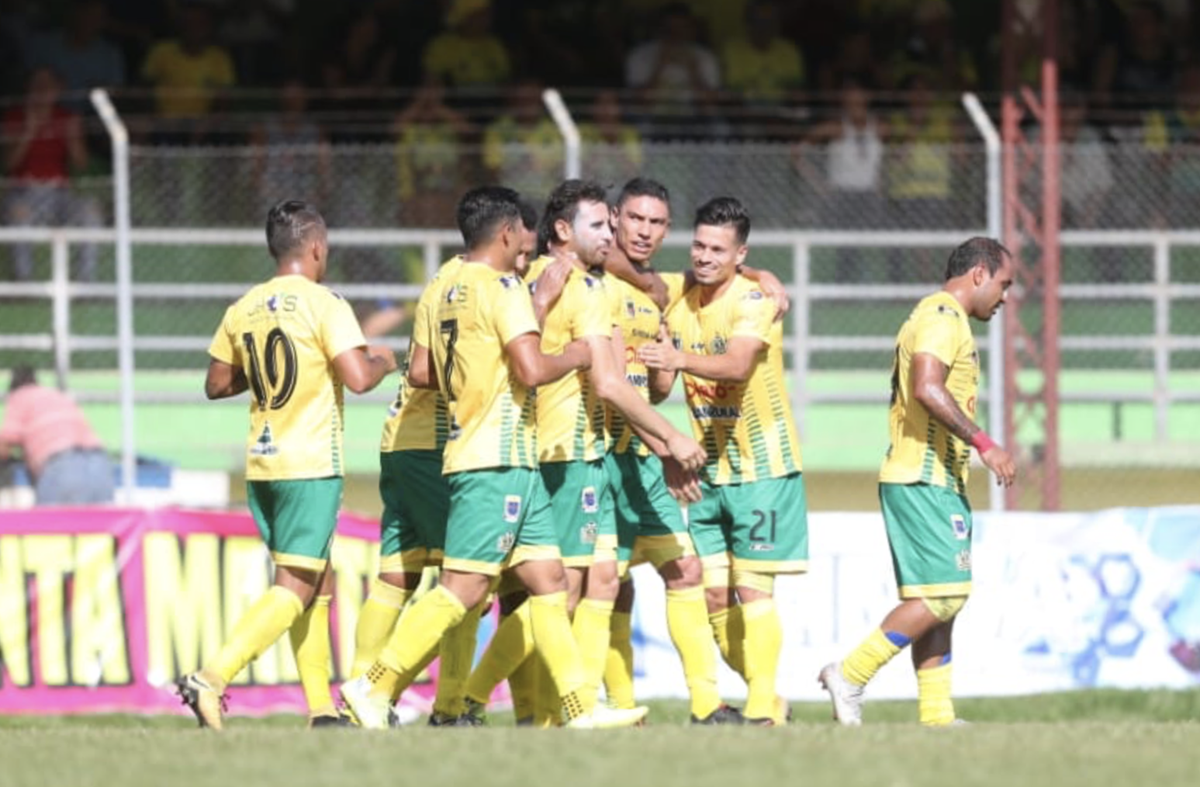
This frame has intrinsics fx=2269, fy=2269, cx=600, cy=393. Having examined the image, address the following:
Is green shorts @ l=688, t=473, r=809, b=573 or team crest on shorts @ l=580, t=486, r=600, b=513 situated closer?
team crest on shorts @ l=580, t=486, r=600, b=513

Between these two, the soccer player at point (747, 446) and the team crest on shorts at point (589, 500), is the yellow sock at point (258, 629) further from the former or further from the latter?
the soccer player at point (747, 446)

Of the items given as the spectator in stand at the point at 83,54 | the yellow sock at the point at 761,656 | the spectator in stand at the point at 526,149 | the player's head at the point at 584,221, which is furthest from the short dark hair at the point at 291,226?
the spectator in stand at the point at 83,54

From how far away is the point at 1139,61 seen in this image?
65.1 ft

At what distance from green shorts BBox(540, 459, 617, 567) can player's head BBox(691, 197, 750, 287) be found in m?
1.05

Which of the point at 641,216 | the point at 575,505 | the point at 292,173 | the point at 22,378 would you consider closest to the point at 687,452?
the point at 575,505

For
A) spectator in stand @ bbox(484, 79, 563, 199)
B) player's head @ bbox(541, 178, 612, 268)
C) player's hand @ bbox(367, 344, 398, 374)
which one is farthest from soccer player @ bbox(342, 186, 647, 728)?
spectator in stand @ bbox(484, 79, 563, 199)

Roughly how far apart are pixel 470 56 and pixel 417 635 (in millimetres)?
10719

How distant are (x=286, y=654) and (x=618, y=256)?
3.36 meters

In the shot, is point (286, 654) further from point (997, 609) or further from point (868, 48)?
point (868, 48)

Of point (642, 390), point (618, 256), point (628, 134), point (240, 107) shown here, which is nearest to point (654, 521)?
point (642, 390)

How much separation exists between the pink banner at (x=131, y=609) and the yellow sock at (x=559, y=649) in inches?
129

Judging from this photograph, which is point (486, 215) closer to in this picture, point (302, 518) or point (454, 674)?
point (302, 518)

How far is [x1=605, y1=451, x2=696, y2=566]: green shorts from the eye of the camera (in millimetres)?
9930

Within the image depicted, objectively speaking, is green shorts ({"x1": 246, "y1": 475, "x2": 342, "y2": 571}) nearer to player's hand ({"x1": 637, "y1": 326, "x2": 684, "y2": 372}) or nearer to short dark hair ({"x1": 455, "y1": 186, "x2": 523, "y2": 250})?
short dark hair ({"x1": 455, "y1": 186, "x2": 523, "y2": 250})
